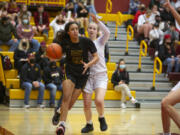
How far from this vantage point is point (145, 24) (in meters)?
15.3

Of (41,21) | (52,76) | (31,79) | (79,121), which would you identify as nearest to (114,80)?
(52,76)

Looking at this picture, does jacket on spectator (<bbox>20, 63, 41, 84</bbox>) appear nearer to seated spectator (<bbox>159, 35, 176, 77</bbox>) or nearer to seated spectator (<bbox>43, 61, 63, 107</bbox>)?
seated spectator (<bbox>43, 61, 63, 107</bbox>)

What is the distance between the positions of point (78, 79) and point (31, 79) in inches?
195

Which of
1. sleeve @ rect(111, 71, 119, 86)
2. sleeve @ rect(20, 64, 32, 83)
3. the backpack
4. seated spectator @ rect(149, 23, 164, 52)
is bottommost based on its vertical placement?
sleeve @ rect(111, 71, 119, 86)

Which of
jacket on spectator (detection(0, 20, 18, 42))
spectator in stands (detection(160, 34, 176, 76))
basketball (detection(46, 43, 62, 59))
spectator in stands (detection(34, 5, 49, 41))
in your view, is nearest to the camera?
basketball (detection(46, 43, 62, 59))

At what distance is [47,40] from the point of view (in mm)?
14156

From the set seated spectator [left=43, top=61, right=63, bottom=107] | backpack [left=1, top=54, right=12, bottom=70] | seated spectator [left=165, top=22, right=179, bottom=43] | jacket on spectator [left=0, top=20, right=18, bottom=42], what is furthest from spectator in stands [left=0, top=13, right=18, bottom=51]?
seated spectator [left=165, top=22, right=179, bottom=43]

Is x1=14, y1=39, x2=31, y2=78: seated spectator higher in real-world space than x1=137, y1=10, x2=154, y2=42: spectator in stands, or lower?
lower

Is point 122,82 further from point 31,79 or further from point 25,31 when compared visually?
point 25,31

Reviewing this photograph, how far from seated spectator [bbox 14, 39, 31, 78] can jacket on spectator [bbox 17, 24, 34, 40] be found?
75cm

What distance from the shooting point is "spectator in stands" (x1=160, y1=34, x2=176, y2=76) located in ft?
45.4

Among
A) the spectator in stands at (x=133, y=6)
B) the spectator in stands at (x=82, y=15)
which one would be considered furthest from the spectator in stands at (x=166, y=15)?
the spectator in stands at (x=82, y=15)

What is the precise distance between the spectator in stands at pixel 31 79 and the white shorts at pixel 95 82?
4.28 m

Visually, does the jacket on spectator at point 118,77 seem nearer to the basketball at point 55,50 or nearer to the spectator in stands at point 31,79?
the spectator in stands at point 31,79
